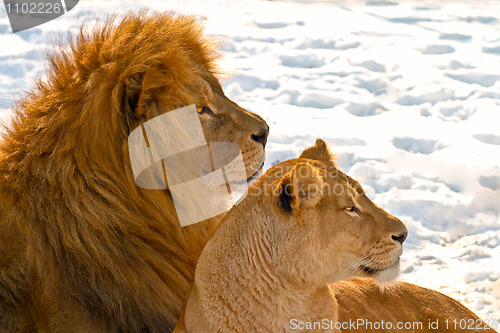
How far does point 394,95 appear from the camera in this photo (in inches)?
272

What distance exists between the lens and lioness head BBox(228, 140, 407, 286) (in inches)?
104

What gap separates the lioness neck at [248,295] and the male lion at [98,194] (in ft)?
1.31

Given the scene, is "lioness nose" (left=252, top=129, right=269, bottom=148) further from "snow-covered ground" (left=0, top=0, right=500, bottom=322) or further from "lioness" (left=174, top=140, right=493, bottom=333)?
"snow-covered ground" (left=0, top=0, right=500, bottom=322)

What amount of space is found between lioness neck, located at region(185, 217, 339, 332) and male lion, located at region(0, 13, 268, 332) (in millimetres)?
400

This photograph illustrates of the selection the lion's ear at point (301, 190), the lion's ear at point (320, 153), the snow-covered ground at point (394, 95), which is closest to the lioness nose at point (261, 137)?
the lion's ear at point (320, 153)

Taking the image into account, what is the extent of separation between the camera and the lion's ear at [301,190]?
2592 mm

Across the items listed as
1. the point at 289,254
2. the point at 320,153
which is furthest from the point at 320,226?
the point at 320,153

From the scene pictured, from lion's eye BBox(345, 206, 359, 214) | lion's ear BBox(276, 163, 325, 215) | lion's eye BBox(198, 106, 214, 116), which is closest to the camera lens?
lion's ear BBox(276, 163, 325, 215)

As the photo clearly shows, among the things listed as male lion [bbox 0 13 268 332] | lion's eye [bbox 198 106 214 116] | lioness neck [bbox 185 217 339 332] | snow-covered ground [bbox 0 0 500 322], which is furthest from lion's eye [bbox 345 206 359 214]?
snow-covered ground [bbox 0 0 500 322]

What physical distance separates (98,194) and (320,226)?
943mm

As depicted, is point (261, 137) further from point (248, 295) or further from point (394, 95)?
point (394, 95)

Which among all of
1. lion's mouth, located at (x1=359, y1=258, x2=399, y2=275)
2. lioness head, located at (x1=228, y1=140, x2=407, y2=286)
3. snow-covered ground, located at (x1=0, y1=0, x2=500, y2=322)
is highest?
lioness head, located at (x1=228, y1=140, x2=407, y2=286)

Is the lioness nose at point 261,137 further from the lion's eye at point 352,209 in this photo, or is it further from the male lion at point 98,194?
the lion's eye at point 352,209

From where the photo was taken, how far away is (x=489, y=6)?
357 inches
